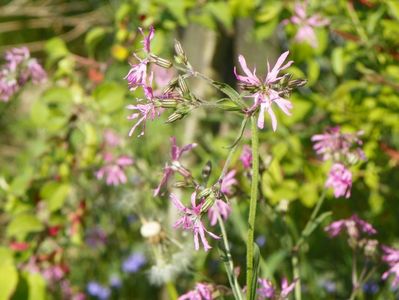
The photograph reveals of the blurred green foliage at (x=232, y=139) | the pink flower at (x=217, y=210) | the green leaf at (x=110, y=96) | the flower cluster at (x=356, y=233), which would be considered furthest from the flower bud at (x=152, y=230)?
the green leaf at (x=110, y=96)

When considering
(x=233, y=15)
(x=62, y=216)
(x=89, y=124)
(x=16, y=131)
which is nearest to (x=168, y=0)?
(x=233, y=15)

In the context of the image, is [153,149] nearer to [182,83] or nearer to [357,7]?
[357,7]

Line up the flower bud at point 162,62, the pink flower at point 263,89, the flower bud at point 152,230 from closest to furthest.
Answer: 1. the pink flower at point 263,89
2. the flower bud at point 162,62
3. the flower bud at point 152,230

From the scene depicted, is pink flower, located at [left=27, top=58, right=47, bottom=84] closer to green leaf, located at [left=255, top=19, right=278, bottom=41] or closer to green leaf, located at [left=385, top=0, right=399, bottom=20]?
green leaf, located at [left=255, top=19, right=278, bottom=41]

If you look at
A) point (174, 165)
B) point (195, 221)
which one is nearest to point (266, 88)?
point (195, 221)

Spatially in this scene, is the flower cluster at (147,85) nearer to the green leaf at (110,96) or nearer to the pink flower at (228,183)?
the pink flower at (228,183)

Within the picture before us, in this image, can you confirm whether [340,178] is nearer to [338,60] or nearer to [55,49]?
[338,60]

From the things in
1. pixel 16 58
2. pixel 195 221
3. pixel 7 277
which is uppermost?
pixel 195 221
